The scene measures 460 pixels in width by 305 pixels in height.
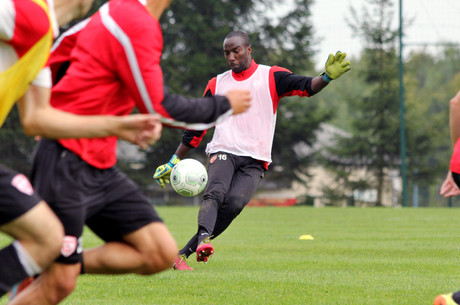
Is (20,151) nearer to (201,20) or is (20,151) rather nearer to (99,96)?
(201,20)

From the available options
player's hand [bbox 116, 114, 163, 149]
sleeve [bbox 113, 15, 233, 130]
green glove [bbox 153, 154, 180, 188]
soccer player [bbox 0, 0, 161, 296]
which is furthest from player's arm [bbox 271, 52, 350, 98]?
soccer player [bbox 0, 0, 161, 296]

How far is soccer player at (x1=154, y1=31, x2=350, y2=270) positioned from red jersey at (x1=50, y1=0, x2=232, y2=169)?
11.7 feet

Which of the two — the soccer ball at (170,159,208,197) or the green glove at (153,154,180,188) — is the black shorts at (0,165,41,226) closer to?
the green glove at (153,154,180,188)

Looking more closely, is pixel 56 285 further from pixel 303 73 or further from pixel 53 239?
pixel 303 73

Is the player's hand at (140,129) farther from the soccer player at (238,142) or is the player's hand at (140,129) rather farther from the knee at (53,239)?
the soccer player at (238,142)

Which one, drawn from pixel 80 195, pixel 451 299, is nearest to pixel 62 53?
pixel 80 195

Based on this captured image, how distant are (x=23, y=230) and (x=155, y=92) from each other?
3.30 feet

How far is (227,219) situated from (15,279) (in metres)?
4.53

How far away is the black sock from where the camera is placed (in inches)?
152

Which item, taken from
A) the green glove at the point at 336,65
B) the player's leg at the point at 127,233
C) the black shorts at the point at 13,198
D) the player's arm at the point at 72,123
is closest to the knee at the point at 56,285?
the player's leg at the point at 127,233

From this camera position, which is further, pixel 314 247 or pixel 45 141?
pixel 314 247

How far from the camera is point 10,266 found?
3879 mm

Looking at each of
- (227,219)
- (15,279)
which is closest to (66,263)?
(15,279)

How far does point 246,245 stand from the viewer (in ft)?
37.9
